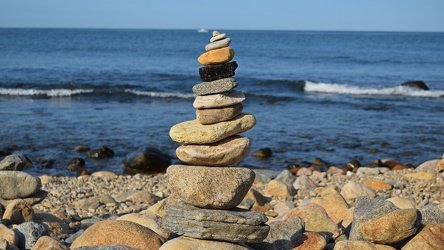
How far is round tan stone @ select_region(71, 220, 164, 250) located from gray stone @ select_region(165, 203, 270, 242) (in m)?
0.77

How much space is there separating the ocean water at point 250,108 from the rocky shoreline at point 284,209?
238 centimetres

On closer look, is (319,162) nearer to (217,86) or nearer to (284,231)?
(284,231)

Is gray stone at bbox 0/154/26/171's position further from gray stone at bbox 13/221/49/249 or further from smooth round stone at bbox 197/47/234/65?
smooth round stone at bbox 197/47/234/65

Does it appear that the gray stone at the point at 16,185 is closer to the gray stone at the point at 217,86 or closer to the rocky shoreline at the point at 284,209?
the rocky shoreline at the point at 284,209

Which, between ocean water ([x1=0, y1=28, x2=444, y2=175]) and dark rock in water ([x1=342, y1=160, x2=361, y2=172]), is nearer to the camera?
dark rock in water ([x1=342, y1=160, x2=361, y2=172])

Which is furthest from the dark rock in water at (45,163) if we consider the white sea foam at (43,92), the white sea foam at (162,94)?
the white sea foam at (43,92)

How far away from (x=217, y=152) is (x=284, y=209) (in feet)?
14.0

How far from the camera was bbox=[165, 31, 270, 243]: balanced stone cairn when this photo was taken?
6.12 meters

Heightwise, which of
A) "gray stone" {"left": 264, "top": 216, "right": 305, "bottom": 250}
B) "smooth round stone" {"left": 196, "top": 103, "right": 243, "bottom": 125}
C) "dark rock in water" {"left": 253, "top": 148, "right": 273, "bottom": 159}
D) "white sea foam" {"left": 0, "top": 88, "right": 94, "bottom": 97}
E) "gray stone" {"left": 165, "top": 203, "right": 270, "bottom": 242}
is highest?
"smooth round stone" {"left": 196, "top": 103, "right": 243, "bottom": 125}

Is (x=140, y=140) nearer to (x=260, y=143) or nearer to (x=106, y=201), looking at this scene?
(x=260, y=143)

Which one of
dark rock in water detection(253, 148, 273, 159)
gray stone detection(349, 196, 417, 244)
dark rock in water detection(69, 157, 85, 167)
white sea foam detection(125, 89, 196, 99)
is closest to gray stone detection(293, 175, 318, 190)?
dark rock in water detection(253, 148, 273, 159)

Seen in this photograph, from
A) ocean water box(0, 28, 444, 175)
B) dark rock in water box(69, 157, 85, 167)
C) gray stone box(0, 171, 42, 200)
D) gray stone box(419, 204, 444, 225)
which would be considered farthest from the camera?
ocean water box(0, 28, 444, 175)

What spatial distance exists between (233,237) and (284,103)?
20.6 metres

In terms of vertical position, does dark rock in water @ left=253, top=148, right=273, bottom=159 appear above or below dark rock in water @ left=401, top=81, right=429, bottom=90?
above
